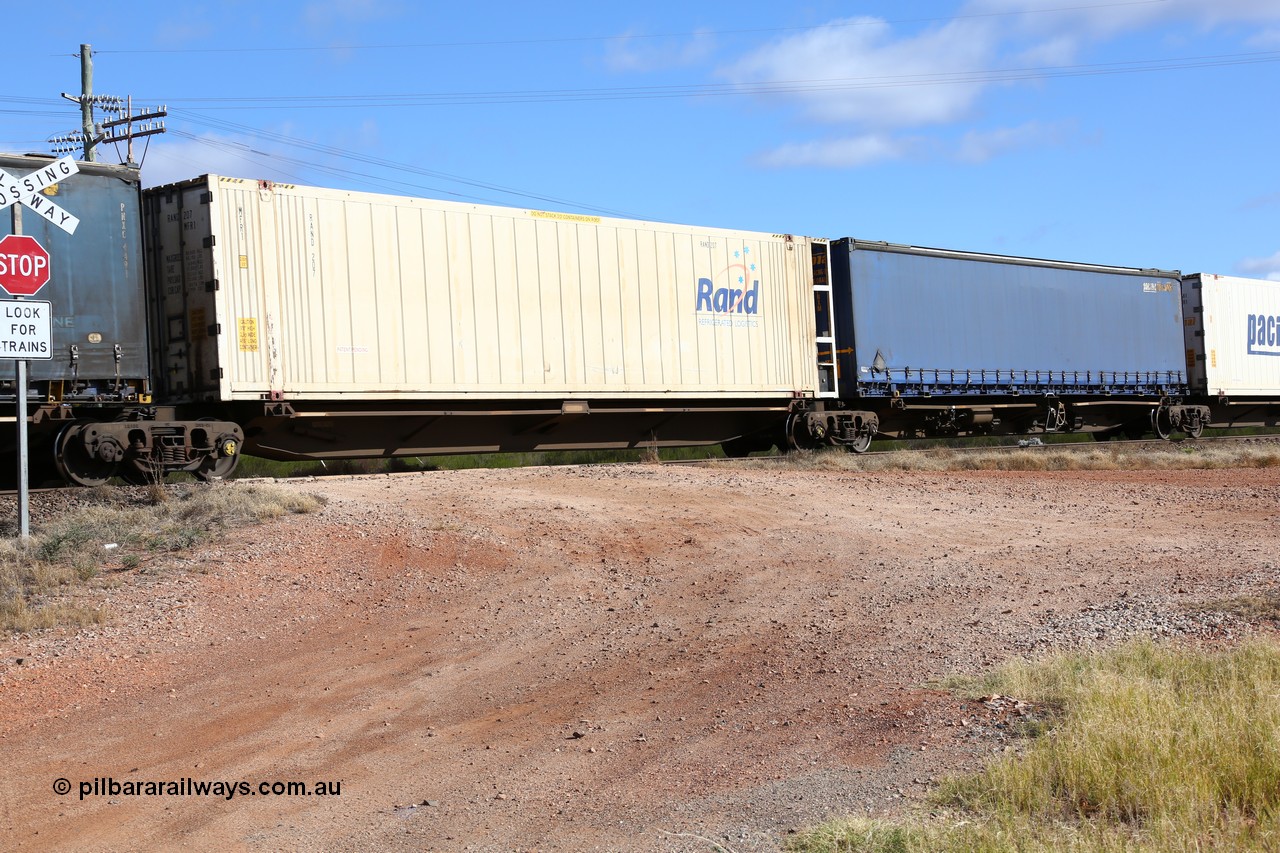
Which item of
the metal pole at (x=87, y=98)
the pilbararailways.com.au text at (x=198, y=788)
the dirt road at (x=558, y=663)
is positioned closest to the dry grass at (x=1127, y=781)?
the dirt road at (x=558, y=663)

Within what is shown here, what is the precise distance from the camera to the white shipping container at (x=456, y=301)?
14.0 metres

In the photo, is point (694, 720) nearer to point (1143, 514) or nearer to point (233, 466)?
point (1143, 514)

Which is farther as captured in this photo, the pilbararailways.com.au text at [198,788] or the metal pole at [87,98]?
the metal pole at [87,98]

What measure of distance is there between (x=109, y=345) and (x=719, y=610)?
8.34 m

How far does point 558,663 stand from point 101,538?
489 centimetres

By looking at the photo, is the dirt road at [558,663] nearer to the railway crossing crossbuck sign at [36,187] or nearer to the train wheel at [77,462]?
the train wheel at [77,462]

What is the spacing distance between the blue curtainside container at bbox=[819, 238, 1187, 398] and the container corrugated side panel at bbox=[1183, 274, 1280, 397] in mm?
716

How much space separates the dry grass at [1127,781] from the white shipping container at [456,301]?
11.1 meters

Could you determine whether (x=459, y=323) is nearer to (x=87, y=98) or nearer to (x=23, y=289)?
(x=23, y=289)

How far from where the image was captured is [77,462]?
42.8ft

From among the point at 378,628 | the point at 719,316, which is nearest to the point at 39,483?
the point at 378,628

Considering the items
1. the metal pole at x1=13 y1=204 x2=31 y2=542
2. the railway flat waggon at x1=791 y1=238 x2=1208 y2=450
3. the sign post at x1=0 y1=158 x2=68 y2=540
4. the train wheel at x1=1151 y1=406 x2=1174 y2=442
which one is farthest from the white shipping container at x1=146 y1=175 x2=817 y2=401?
the train wheel at x1=1151 y1=406 x2=1174 y2=442

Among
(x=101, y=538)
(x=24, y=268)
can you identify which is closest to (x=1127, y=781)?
(x=101, y=538)

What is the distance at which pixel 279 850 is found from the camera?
4680 mm
